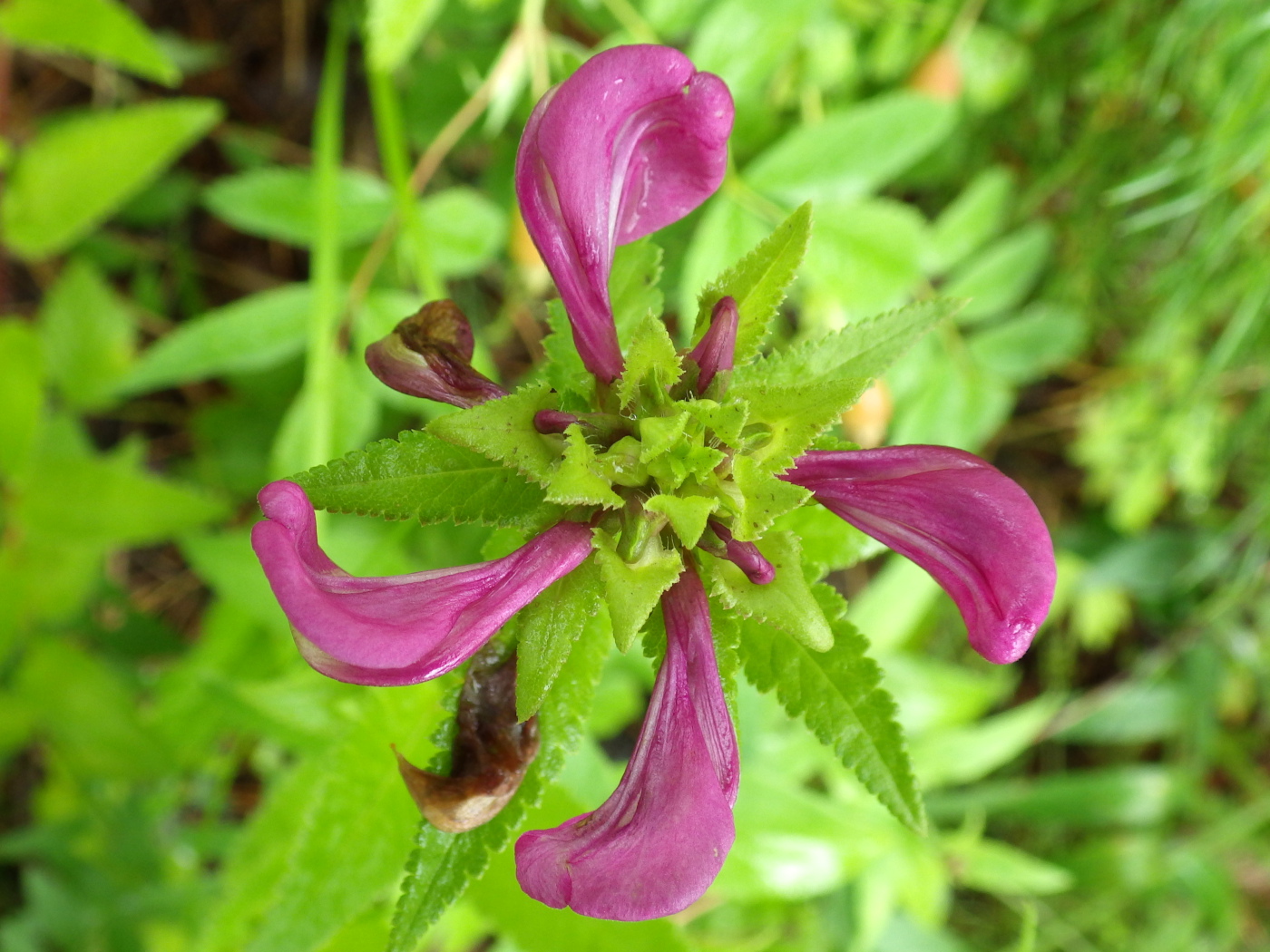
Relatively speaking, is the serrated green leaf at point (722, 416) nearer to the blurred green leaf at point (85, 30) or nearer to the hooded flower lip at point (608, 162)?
the hooded flower lip at point (608, 162)

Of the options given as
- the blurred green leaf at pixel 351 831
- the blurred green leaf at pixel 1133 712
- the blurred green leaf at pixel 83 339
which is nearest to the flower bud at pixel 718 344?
the blurred green leaf at pixel 351 831

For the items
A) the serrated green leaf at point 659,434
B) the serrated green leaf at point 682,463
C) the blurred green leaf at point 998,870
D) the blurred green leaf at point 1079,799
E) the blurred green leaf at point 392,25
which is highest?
the blurred green leaf at point 392,25

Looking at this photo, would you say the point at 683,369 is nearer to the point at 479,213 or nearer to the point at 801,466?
the point at 801,466

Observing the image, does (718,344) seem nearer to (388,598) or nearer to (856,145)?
(388,598)

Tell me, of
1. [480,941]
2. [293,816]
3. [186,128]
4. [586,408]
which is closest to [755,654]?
[586,408]

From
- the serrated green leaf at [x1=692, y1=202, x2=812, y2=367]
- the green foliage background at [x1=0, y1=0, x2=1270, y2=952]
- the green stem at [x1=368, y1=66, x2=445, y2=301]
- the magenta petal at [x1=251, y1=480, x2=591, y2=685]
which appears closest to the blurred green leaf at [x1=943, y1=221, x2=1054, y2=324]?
the green foliage background at [x1=0, y1=0, x2=1270, y2=952]

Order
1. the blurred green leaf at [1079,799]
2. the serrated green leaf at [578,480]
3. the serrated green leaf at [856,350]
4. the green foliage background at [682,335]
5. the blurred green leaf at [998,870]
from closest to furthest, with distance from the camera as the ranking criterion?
the serrated green leaf at [578,480] → the serrated green leaf at [856,350] → the green foliage background at [682,335] → the blurred green leaf at [998,870] → the blurred green leaf at [1079,799]
